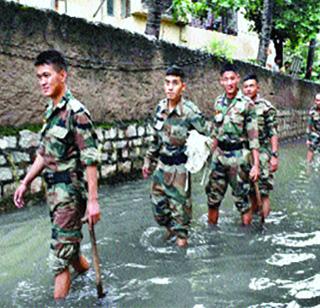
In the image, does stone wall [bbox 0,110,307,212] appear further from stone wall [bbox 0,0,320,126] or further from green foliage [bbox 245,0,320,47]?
green foliage [bbox 245,0,320,47]

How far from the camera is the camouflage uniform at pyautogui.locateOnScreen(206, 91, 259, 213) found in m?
6.52

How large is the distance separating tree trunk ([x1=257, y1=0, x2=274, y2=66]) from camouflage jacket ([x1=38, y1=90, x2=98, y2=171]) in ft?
48.1

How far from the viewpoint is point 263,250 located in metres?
5.92

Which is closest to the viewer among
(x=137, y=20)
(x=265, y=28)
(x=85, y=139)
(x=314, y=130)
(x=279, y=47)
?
(x=85, y=139)

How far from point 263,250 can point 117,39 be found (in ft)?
17.1

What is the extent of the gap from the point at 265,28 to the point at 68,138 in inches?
589

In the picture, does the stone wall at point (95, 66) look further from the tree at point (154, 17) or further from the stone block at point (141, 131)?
the tree at point (154, 17)

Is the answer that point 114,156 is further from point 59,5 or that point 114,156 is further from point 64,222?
point 59,5

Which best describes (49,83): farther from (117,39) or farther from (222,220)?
(117,39)

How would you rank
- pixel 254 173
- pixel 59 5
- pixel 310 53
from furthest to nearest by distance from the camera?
pixel 310 53 → pixel 59 5 → pixel 254 173

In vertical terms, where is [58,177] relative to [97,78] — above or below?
below

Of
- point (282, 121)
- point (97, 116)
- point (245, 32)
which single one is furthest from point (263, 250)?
point (245, 32)

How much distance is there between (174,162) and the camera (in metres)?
5.83

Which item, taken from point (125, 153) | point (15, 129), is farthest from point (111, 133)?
point (15, 129)
